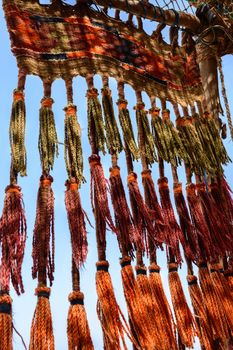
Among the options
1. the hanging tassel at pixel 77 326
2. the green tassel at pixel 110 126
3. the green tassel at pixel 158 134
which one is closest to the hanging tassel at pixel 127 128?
the green tassel at pixel 110 126

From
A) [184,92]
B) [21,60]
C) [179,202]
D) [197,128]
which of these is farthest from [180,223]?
[21,60]

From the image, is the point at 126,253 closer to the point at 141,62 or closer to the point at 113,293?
the point at 113,293

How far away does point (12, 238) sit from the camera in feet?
5.90

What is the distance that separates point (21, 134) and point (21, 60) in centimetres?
34

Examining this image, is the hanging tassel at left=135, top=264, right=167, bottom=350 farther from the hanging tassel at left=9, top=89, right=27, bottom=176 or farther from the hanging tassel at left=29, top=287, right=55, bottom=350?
the hanging tassel at left=9, top=89, right=27, bottom=176

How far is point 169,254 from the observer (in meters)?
2.31

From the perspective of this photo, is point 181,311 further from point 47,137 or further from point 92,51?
point 92,51

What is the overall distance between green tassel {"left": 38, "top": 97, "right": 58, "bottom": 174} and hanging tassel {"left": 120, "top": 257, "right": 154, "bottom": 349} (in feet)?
1.43

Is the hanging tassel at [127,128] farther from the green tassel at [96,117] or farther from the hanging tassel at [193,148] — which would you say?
the hanging tassel at [193,148]

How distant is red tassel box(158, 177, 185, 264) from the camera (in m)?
2.25

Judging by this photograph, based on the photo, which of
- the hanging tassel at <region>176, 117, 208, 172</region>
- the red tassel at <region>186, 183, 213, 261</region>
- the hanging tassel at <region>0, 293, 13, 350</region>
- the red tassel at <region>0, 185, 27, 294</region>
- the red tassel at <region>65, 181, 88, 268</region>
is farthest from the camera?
the hanging tassel at <region>176, 117, 208, 172</region>

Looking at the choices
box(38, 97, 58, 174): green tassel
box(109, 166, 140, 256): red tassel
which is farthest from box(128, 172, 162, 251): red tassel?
box(38, 97, 58, 174): green tassel

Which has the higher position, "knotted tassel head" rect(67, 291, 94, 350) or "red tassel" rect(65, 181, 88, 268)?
"red tassel" rect(65, 181, 88, 268)

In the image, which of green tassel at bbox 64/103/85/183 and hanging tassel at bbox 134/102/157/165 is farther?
hanging tassel at bbox 134/102/157/165
